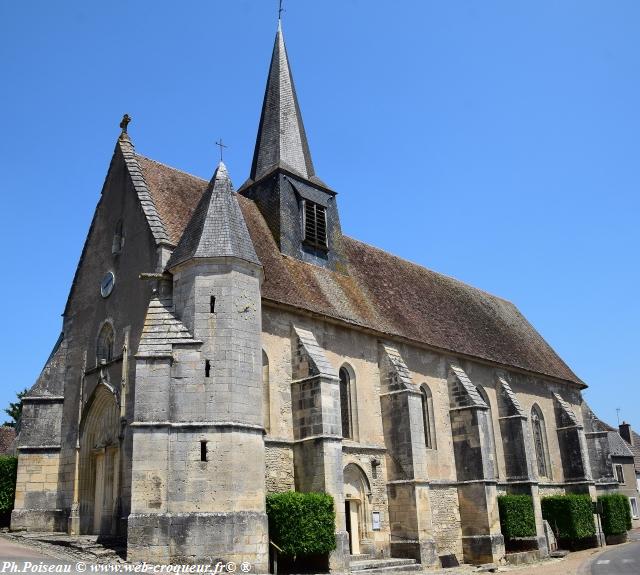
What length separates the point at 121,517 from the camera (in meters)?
16.7

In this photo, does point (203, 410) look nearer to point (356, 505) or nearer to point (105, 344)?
point (105, 344)

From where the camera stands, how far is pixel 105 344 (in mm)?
20094

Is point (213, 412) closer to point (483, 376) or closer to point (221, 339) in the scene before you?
point (221, 339)

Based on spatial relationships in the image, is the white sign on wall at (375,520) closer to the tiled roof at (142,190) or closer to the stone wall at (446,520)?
the stone wall at (446,520)

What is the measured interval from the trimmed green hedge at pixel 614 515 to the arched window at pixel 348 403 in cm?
1443

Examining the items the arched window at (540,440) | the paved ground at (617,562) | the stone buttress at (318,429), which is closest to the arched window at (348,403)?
the stone buttress at (318,429)

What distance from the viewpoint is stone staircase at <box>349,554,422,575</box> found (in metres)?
18.7

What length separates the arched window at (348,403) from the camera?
21.4 meters

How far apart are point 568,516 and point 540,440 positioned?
408 centimetres

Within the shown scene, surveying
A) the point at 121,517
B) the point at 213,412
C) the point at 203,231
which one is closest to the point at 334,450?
the point at 213,412

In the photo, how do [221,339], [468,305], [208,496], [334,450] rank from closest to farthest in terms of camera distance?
[208,496] → [221,339] → [334,450] → [468,305]

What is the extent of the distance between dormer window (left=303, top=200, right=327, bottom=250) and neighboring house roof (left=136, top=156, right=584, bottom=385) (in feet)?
3.89

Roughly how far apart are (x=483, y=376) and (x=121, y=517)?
A: 16142 mm

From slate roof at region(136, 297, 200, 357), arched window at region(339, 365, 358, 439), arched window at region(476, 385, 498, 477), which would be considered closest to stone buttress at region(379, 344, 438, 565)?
arched window at region(339, 365, 358, 439)
